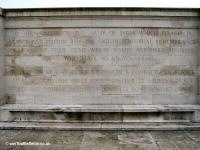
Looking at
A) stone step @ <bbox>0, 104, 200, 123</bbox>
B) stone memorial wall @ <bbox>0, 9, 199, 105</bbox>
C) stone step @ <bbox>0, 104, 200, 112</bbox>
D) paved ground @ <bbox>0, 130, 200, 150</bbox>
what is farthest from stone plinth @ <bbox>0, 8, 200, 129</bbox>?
paved ground @ <bbox>0, 130, 200, 150</bbox>

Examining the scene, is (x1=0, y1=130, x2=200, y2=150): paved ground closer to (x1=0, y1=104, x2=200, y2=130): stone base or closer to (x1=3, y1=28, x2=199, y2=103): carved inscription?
(x1=0, y1=104, x2=200, y2=130): stone base

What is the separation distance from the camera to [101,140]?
23.9ft

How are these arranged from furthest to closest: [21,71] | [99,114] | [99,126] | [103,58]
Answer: [21,71]
[103,58]
[99,114]
[99,126]

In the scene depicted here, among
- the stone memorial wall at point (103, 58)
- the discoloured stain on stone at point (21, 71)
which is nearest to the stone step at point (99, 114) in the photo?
the stone memorial wall at point (103, 58)

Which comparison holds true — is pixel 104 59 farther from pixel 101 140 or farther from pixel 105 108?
pixel 101 140

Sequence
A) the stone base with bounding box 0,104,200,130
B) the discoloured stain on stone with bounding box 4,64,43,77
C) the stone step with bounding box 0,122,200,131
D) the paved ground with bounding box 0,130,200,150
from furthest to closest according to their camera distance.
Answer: the discoloured stain on stone with bounding box 4,64,43,77 → the stone base with bounding box 0,104,200,130 → the stone step with bounding box 0,122,200,131 → the paved ground with bounding box 0,130,200,150

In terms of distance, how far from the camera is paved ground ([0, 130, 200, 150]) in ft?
21.9

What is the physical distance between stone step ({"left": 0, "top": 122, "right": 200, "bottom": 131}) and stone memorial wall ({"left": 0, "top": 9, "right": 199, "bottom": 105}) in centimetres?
112

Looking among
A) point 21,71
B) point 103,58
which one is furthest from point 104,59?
point 21,71

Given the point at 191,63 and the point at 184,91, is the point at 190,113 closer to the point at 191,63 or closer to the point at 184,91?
the point at 184,91

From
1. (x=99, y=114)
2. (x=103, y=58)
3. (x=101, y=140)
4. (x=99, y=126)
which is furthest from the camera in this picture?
(x=103, y=58)

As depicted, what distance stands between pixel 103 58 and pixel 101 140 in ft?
11.0

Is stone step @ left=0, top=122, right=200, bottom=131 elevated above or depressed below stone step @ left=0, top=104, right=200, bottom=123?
below

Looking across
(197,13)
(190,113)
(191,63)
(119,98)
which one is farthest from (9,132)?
(197,13)
